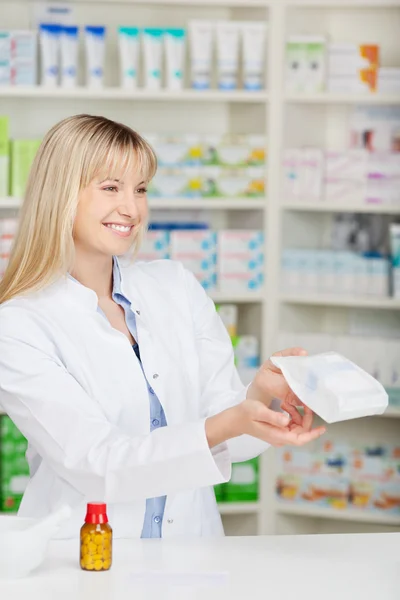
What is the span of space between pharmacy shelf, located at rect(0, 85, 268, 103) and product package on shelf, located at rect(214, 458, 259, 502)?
1.44 meters

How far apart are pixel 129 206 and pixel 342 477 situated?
219 cm

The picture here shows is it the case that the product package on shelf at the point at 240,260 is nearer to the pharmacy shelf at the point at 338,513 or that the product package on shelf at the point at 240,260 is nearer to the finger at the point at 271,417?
the pharmacy shelf at the point at 338,513

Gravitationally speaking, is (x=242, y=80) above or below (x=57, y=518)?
above

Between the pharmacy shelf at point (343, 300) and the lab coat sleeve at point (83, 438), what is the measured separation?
6.47 feet

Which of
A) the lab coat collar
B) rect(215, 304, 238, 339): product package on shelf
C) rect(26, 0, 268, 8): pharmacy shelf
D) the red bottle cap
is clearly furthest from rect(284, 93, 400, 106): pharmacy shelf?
the red bottle cap

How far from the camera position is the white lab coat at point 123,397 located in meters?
1.89

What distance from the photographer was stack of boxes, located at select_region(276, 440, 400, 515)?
4.01 metres

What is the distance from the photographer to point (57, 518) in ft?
5.67

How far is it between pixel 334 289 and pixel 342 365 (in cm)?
221

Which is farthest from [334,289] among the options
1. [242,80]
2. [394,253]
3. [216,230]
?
[242,80]

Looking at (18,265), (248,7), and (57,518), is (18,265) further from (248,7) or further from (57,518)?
(248,7)

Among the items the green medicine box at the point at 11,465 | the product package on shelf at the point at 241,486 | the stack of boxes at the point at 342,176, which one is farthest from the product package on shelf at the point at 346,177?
the green medicine box at the point at 11,465

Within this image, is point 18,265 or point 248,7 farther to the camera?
point 248,7

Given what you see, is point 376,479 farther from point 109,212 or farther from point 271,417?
point 271,417
